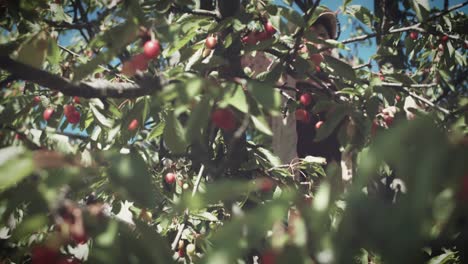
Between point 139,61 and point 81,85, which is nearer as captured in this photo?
point 81,85

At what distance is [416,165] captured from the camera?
1.90 ft

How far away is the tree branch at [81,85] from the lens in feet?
3.76

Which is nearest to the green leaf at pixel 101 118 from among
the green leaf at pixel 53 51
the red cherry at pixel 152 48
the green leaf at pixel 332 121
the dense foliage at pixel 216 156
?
the dense foliage at pixel 216 156

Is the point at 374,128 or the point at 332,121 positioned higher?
the point at 332,121

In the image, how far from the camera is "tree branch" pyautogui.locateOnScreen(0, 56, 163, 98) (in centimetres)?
115

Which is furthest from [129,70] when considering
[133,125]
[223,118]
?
[223,118]

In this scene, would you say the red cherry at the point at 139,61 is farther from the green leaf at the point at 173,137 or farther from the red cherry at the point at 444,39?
the red cherry at the point at 444,39

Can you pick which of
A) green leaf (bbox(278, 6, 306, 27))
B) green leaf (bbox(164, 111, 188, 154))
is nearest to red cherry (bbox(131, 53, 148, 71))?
green leaf (bbox(164, 111, 188, 154))

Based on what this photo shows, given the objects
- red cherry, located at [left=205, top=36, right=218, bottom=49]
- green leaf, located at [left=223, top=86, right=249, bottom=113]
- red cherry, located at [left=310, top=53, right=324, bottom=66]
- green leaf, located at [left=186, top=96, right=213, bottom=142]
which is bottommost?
red cherry, located at [left=310, top=53, right=324, bottom=66]

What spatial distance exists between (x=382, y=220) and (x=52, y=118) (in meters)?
1.62

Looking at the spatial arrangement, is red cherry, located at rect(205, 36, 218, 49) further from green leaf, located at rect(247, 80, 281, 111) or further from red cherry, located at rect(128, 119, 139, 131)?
green leaf, located at rect(247, 80, 281, 111)

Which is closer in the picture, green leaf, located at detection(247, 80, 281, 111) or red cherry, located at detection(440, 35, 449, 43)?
green leaf, located at detection(247, 80, 281, 111)

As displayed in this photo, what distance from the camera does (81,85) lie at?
123 cm

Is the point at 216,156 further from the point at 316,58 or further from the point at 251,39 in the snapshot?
the point at 316,58
